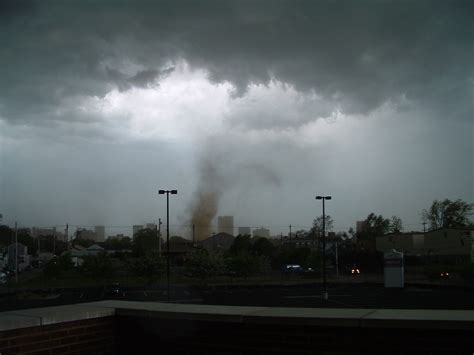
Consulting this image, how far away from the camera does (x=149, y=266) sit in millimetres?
53438

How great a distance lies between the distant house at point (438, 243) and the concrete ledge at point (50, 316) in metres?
64.9

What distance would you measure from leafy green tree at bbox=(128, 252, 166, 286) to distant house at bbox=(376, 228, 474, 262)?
123ft

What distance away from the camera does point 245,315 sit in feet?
16.9

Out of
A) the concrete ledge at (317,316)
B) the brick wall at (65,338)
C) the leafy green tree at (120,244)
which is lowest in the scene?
the leafy green tree at (120,244)

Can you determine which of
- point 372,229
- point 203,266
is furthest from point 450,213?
point 203,266

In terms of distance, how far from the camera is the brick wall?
472cm

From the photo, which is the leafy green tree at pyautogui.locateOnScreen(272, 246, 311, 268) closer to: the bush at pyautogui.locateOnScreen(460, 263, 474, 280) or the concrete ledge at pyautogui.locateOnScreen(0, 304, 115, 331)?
the bush at pyautogui.locateOnScreen(460, 263, 474, 280)

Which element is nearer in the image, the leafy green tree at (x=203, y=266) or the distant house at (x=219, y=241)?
the leafy green tree at (x=203, y=266)

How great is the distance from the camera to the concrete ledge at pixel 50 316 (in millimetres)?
4770

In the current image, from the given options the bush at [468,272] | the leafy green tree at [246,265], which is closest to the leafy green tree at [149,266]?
the leafy green tree at [246,265]

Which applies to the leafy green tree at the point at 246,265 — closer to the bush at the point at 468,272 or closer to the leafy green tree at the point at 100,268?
the leafy green tree at the point at 100,268

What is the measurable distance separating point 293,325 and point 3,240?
14353 centimetres

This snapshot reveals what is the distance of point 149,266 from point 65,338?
162 feet

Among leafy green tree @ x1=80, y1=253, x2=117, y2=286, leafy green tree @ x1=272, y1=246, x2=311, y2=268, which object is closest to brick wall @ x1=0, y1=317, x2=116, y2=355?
leafy green tree @ x1=80, y1=253, x2=117, y2=286
